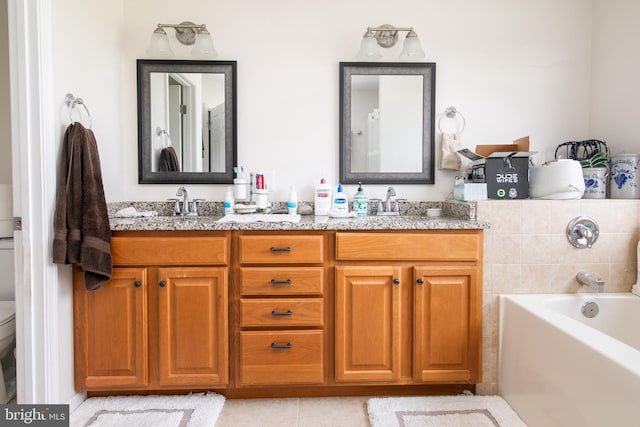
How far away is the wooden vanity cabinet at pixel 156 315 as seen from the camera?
1.69 meters

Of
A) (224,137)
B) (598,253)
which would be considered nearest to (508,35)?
(598,253)

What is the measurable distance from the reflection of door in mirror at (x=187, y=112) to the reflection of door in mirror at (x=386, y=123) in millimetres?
844

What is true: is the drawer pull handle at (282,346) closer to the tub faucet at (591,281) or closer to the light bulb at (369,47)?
the tub faucet at (591,281)

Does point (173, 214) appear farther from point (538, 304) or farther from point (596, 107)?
point (596, 107)

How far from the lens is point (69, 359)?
5.51 feet

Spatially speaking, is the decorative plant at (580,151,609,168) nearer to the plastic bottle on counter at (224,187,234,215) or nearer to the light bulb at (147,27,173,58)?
the plastic bottle on counter at (224,187,234,215)

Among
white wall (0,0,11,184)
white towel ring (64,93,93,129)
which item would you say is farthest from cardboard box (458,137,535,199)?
white wall (0,0,11,184)

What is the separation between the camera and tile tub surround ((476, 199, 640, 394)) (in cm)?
182

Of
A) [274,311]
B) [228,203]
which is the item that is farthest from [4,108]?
[274,311]

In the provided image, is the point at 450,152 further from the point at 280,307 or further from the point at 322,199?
the point at 280,307

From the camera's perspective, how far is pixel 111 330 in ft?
5.57

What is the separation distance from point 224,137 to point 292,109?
46cm

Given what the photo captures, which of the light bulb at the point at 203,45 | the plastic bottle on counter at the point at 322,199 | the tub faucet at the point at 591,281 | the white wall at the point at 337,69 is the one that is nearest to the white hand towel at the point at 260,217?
the plastic bottle on counter at the point at 322,199

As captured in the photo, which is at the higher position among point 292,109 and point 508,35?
point 508,35
